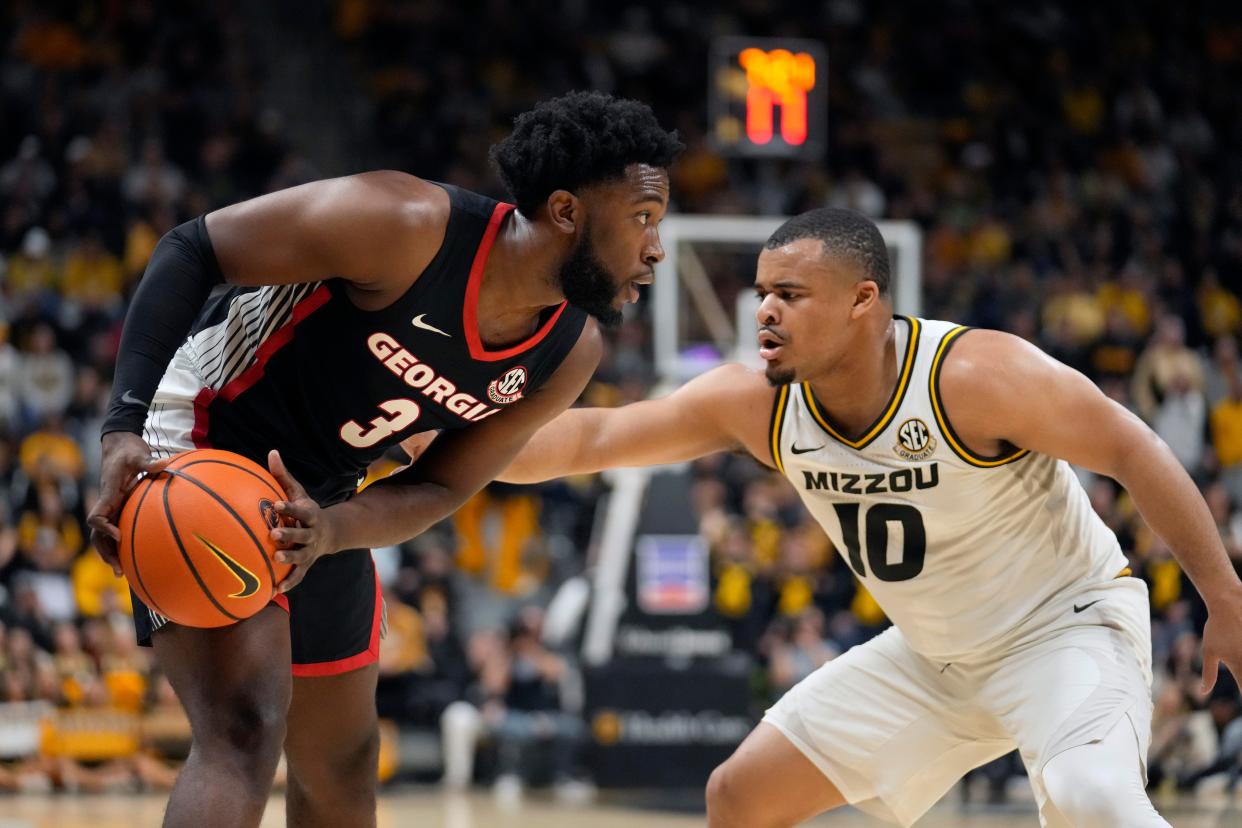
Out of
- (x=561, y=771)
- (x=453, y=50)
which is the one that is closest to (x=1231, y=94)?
(x=453, y=50)

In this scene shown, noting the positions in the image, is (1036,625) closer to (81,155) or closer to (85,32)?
(81,155)

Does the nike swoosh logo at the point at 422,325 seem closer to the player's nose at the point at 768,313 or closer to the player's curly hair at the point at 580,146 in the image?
the player's curly hair at the point at 580,146

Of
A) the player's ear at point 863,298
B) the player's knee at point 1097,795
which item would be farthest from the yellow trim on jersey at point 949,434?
the player's knee at point 1097,795

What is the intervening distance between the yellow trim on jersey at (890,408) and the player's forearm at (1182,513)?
0.62 metres

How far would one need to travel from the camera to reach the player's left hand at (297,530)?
3.38 m

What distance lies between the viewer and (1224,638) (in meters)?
3.81

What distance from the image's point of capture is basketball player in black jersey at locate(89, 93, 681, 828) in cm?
335

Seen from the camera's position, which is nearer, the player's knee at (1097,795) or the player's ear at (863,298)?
the player's knee at (1097,795)

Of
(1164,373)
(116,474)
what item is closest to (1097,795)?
(116,474)

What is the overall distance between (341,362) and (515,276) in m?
0.47

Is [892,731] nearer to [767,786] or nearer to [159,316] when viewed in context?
[767,786]

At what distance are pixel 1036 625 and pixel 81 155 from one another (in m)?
11.8

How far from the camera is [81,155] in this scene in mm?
13977

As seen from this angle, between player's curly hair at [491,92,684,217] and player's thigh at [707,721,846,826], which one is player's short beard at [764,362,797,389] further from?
player's thigh at [707,721,846,826]
